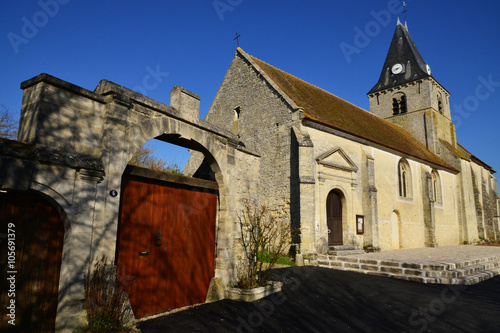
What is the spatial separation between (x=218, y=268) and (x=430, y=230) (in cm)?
1573

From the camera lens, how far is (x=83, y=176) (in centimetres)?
401

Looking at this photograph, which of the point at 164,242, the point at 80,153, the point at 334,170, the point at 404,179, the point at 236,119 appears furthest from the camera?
the point at 404,179

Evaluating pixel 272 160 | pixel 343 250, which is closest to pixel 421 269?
pixel 343 250

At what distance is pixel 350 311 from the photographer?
559cm

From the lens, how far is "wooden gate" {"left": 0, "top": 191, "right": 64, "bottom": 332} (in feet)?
11.1

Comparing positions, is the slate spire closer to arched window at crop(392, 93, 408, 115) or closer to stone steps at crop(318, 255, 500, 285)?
arched window at crop(392, 93, 408, 115)

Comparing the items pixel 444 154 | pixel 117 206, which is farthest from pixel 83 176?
pixel 444 154

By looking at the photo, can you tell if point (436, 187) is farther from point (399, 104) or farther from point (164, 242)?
point (164, 242)

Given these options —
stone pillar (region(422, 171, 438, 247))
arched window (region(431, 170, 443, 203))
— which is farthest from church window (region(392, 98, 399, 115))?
stone pillar (region(422, 171, 438, 247))

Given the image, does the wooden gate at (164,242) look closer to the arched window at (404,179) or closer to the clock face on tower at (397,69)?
the arched window at (404,179)

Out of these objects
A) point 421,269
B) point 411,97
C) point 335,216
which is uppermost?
point 411,97

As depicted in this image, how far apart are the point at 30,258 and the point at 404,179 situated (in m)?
17.9

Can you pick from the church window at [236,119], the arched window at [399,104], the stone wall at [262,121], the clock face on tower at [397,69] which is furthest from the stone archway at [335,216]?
the clock face on tower at [397,69]

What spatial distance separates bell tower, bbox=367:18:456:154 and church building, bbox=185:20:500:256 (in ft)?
0.87
